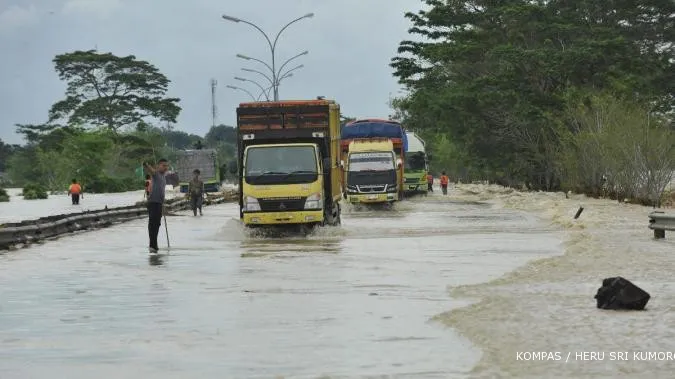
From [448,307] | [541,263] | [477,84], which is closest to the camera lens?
[448,307]

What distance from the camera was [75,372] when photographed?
30.9 ft

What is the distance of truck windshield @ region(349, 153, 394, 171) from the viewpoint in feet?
154

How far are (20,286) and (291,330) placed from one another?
657cm

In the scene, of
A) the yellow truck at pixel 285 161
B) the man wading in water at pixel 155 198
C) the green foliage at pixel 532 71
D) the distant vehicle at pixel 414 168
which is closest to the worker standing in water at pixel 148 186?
the man wading in water at pixel 155 198

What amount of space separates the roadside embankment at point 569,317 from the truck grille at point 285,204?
786cm

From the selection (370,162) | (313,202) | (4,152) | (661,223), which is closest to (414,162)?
(370,162)

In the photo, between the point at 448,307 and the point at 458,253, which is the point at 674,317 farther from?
the point at 458,253

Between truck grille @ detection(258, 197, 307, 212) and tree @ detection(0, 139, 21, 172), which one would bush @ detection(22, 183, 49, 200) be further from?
tree @ detection(0, 139, 21, 172)

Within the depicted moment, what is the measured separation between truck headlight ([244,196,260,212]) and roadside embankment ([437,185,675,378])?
28.1ft

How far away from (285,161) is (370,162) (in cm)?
1957

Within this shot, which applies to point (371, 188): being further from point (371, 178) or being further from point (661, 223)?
point (661, 223)

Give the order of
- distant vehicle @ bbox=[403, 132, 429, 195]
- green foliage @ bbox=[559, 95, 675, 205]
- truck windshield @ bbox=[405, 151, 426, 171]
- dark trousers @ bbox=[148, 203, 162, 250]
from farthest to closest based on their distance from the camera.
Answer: truck windshield @ bbox=[405, 151, 426, 171] < distant vehicle @ bbox=[403, 132, 429, 195] < green foliage @ bbox=[559, 95, 675, 205] < dark trousers @ bbox=[148, 203, 162, 250]

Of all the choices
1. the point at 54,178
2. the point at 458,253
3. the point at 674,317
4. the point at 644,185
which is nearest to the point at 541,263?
the point at 458,253

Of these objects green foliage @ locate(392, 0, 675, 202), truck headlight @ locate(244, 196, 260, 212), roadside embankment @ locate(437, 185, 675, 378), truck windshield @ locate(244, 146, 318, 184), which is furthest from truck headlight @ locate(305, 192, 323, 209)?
green foliage @ locate(392, 0, 675, 202)
